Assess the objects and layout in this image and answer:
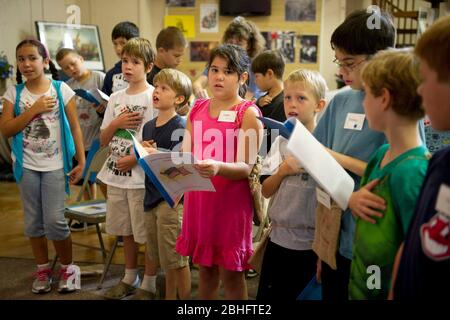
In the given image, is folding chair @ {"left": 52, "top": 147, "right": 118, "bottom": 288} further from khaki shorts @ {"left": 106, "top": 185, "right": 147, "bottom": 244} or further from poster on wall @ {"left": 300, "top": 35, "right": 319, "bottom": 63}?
poster on wall @ {"left": 300, "top": 35, "right": 319, "bottom": 63}

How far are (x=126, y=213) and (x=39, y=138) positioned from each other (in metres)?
0.61

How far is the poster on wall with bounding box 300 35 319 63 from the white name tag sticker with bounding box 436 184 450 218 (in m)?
6.43

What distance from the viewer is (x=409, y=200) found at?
1129 mm

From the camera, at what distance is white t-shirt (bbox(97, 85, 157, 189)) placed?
2.64 m

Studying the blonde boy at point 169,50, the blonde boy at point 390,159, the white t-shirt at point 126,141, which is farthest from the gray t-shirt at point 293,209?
the blonde boy at point 169,50

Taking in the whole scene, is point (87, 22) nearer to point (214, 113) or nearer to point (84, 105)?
point (84, 105)

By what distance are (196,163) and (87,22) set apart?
6.02m

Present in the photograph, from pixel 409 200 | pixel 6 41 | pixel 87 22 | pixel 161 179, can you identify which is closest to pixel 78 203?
pixel 161 179

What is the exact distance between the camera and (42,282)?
2865 millimetres

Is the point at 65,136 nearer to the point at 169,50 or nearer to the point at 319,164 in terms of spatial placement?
the point at 169,50

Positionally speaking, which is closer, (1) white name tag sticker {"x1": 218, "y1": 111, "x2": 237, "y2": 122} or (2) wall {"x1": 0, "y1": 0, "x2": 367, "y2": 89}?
(1) white name tag sticker {"x1": 218, "y1": 111, "x2": 237, "y2": 122}

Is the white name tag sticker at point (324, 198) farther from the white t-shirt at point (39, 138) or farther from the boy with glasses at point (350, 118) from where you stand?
the white t-shirt at point (39, 138)

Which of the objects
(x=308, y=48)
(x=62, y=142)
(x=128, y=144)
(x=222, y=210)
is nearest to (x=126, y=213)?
(x=128, y=144)

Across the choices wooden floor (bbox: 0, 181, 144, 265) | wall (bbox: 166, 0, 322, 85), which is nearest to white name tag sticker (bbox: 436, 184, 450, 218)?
wooden floor (bbox: 0, 181, 144, 265)
